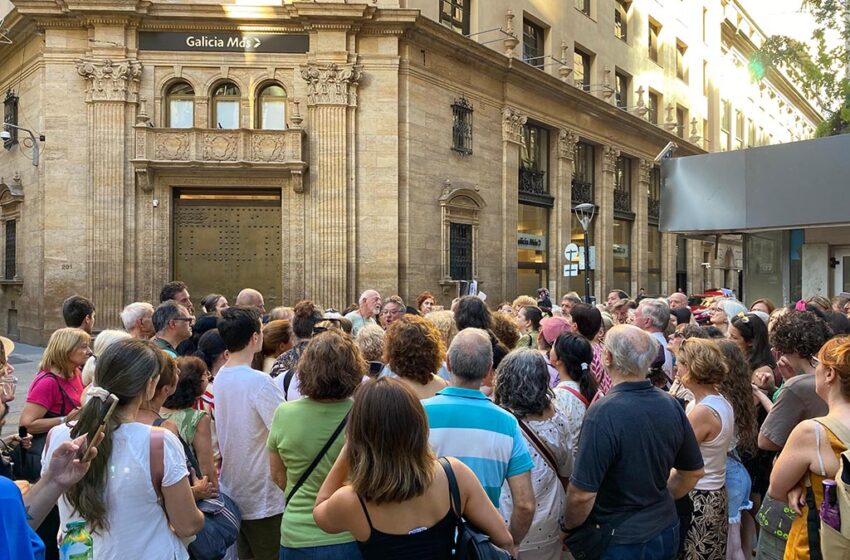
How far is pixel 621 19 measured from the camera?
3175 centimetres

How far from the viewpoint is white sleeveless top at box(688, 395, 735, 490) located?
4.06m

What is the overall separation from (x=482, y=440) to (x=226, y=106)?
18.5m

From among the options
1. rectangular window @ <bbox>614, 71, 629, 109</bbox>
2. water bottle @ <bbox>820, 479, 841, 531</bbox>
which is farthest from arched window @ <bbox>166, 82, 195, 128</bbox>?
rectangular window @ <bbox>614, 71, 629, 109</bbox>

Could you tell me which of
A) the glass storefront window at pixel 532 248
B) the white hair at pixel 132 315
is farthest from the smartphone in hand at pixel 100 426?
the glass storefront window at pixel 532 248

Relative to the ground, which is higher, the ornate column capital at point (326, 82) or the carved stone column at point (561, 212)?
the ornate column capital at point (326, 82)

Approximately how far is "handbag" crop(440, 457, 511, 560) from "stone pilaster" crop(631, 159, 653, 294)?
31620mm

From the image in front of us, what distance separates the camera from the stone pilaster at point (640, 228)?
32906mm

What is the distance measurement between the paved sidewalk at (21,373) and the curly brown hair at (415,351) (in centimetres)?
794

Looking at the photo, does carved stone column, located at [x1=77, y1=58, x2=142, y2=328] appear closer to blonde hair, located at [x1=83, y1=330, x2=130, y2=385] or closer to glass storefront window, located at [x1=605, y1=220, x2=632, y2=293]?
blonde hair, located at [x1=83, y1=330, x2=130, y2=385]

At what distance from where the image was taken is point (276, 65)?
19.5 m

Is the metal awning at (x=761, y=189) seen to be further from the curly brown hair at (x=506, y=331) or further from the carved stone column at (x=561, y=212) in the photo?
the carved stone column at (x=561, y=212)

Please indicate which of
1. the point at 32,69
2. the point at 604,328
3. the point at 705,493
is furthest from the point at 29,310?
the point at 705,493

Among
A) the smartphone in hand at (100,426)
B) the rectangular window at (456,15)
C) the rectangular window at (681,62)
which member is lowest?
the smartphone in hand at (100,426)

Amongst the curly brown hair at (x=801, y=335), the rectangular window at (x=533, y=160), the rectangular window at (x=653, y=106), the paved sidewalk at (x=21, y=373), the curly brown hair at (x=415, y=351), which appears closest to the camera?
the curly brown hair at (x=415, y=351)
